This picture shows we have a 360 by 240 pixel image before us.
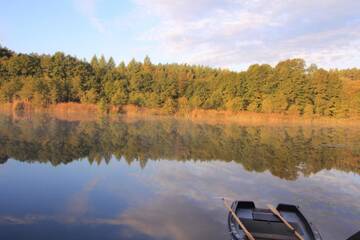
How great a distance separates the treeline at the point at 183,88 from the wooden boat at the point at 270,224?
44.5 m

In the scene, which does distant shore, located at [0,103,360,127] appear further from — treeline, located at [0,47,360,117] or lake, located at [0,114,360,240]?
lake, located at [0,114,360,240]

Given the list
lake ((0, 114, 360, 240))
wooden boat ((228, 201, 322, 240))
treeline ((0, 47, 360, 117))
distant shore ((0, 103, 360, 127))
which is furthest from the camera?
treeline ((0, 47, 360, 117))

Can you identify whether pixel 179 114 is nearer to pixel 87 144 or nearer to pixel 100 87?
pixel 100 87

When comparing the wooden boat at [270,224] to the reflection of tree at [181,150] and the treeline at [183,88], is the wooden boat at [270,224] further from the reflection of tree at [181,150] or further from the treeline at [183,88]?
the treeline at [183,88]

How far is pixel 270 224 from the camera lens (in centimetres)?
788

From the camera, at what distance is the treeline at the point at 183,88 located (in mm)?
53219

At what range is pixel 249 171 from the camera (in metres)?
15.7

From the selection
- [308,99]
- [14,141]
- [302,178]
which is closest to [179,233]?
[302,178]

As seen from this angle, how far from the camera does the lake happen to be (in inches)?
333

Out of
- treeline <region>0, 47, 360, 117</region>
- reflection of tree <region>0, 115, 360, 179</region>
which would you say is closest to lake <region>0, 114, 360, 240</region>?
reflection of tree <region>0, 115, 360, 179</region>

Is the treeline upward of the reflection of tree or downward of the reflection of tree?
upward

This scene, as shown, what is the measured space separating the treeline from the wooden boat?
146ft

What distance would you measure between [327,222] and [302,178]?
539 centimetres

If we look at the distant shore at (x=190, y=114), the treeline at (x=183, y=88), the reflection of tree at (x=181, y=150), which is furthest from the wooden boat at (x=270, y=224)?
the treeline at (x=183, y=88)
